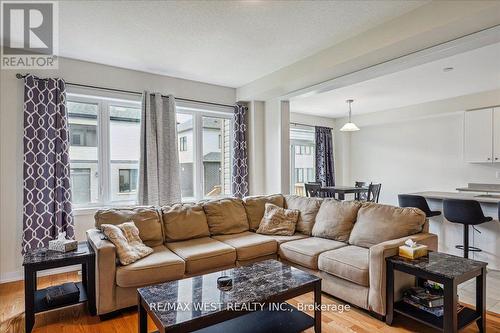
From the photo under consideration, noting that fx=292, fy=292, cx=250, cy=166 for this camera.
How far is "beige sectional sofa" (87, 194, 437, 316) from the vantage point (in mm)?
2447

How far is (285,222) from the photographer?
12.0ft

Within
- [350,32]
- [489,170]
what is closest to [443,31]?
[350,32]

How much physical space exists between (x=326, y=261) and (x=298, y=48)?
7.71 feet

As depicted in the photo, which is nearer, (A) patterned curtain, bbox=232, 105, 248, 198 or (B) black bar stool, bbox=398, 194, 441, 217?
(B) black bar stool, bbox=398, 194, 441, 217

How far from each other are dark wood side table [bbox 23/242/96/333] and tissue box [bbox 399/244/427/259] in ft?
8.53

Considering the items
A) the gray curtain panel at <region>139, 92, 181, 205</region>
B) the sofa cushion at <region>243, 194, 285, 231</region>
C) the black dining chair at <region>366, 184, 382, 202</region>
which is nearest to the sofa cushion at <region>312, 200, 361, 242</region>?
the sofa cushion at <region>243, 194, 285, 231</region>

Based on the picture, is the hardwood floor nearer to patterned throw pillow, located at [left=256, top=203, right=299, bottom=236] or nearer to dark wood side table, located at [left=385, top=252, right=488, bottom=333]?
dark wood side table, located at [left=385, top=252, right=488, bottom=333]

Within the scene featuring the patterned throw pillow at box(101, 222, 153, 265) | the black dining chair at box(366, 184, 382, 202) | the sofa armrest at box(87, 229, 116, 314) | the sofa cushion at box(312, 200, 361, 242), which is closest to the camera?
the sofa armrest at box(87, 229, 116, 314)

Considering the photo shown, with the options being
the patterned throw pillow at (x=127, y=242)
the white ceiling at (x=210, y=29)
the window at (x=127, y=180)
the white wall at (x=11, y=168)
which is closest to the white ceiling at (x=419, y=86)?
the white ceiling at (x=210, y=29)

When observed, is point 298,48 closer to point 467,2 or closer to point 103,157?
point 467,2

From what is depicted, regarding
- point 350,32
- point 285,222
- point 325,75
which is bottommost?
point 285,222

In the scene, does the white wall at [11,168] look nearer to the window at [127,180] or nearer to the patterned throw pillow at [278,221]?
the window at [127,180]

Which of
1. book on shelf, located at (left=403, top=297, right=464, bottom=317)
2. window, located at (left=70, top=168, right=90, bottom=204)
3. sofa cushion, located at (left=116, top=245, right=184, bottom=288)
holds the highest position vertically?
window, located at (left=70, top=168, right=90, bottom=204)

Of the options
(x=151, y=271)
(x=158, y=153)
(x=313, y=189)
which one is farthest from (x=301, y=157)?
(x=151, y=271)
